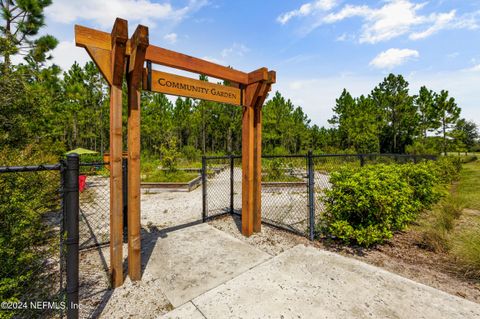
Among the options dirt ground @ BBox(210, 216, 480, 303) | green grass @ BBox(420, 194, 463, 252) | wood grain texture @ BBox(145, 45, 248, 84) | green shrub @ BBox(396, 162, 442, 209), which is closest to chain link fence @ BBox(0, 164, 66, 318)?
wood grain texture @ BBox(145, 45, 248, 84)

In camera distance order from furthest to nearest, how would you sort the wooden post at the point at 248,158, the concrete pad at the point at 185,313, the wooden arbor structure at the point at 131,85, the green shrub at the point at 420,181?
the green shrub at the point at 420,181 → the wooden post at the point at 248,158 → the wooden arbor structure at the point at 131,85 → the concrete pad at the point at 185,313

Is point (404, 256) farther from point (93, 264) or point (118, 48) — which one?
point (118, 48)

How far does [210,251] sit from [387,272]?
2.31 meters

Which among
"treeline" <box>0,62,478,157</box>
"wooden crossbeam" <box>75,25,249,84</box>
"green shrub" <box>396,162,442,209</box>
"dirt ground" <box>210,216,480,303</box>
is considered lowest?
"dirt ground" <box>210,216,480,303</box>

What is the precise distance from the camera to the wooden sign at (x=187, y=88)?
9.02ft

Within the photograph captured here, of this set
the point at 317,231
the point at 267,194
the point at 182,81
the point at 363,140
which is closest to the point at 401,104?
the point at 363,140

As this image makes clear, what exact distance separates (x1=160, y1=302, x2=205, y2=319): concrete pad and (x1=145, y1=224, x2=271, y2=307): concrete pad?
0.17m

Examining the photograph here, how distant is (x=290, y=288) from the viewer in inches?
89.6

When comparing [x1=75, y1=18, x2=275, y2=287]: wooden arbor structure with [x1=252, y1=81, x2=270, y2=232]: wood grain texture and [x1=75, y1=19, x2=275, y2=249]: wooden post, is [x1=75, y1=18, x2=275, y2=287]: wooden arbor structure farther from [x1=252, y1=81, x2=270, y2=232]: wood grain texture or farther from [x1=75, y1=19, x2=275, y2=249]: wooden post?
[x1=252, y1=81, x2=270, y2=232]: wood grain texture

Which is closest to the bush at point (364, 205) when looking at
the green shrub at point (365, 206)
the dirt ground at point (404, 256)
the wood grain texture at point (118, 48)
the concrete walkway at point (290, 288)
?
the green shrub at point (365, 206)

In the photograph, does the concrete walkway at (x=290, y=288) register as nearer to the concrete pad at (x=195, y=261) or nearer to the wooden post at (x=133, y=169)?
the concrete pad at (x=195, y=261)

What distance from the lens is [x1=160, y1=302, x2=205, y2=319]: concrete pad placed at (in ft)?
6.21

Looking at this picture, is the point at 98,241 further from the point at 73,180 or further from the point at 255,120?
the point at 255,120

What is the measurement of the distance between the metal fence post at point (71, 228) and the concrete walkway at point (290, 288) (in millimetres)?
756
